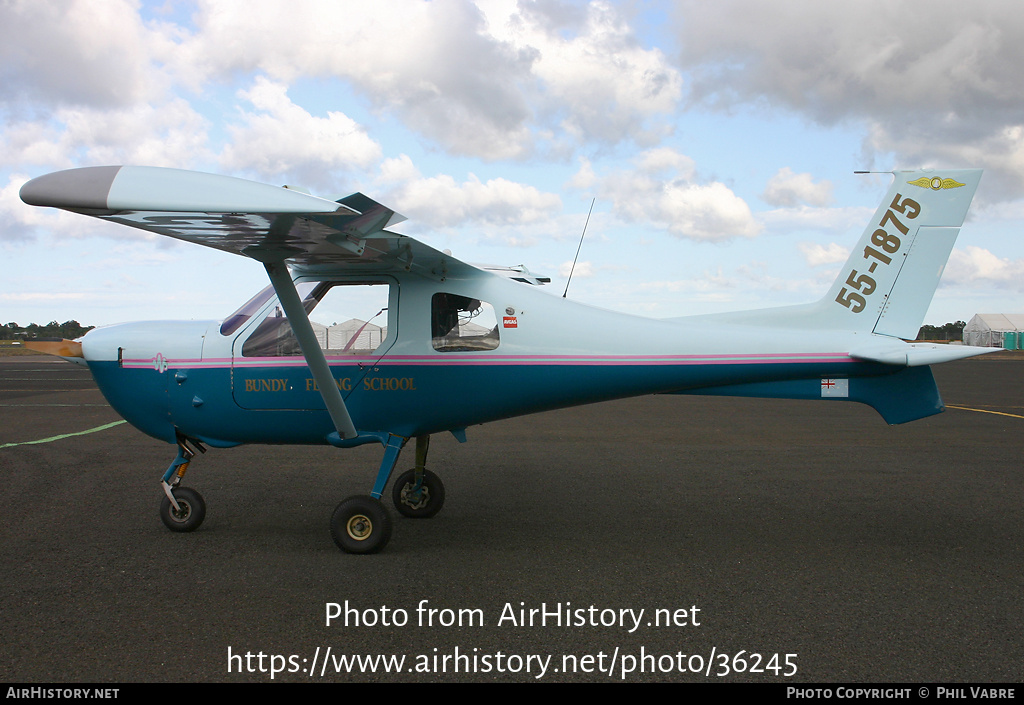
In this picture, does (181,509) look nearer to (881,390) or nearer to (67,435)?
(881,390)

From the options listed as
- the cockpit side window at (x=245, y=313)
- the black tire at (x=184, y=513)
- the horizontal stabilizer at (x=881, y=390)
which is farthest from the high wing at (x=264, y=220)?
the horizontal stabilizer at (x=881, y=390)

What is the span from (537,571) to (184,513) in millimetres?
3163

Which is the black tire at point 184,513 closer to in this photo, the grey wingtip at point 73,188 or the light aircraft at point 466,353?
the light aircraft at point 466,353

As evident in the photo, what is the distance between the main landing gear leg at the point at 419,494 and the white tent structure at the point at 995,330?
65.0m

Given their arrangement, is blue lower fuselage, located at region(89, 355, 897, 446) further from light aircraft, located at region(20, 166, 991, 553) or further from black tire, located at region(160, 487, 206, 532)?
black tire, located at region(160, 487, 206, 532)

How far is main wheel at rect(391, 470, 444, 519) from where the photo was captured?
6.40 m

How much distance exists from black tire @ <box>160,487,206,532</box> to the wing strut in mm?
1544

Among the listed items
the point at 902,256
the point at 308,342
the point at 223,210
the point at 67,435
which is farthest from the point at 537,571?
the point at 67,435

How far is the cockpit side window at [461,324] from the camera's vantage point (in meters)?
5.55

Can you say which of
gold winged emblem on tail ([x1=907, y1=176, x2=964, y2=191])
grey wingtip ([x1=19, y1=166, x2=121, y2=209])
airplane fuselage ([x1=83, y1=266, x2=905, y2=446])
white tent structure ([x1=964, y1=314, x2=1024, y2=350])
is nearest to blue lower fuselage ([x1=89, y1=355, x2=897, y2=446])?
airplane fuselage ([x1=83, y1=266, x2=905, y2=446])

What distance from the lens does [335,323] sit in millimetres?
5695

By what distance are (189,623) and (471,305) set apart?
2.98 m

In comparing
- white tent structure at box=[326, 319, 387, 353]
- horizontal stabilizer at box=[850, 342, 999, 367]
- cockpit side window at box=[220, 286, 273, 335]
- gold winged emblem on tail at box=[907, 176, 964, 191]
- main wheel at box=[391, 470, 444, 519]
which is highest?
gold winged emblem on tail at box=[907, 176, 964, 191]
